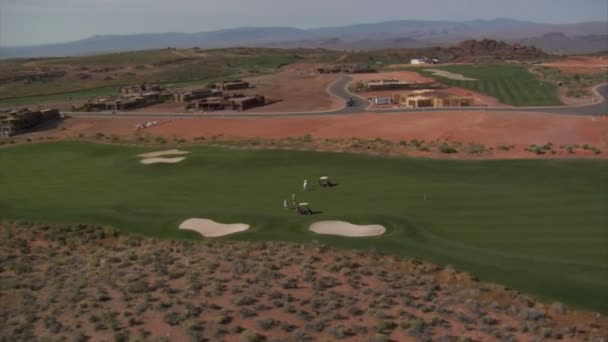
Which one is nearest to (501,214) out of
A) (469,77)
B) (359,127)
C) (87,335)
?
(87,335)

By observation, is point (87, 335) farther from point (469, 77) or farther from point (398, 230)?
point (469, 77)

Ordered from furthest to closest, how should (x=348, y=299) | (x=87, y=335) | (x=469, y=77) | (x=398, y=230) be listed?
(x=469, y=77) < (x=398, y=230) < (x=348, y=299) < (x=87, y=335)

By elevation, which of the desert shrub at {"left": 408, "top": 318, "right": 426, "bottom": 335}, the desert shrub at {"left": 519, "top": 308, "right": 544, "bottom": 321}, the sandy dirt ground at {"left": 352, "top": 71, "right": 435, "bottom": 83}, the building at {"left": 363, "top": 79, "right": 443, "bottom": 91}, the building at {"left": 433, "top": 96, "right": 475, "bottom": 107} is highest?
the sandy dirt ground at {"left": 352, "top": 71, "right": 435, "bottom": 83}

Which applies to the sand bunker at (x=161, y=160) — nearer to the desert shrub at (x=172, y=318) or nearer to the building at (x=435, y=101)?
the desert shrub at (x=172, y=318)

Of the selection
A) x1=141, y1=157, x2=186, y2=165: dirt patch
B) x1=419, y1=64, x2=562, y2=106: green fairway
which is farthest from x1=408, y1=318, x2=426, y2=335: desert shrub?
x1=419, y1=64, x2=562, y2=106: green fairway

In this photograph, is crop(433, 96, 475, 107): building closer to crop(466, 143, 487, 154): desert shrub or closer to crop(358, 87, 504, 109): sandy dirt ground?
crop(358, 87, 504, 109): sandy dirt ground
